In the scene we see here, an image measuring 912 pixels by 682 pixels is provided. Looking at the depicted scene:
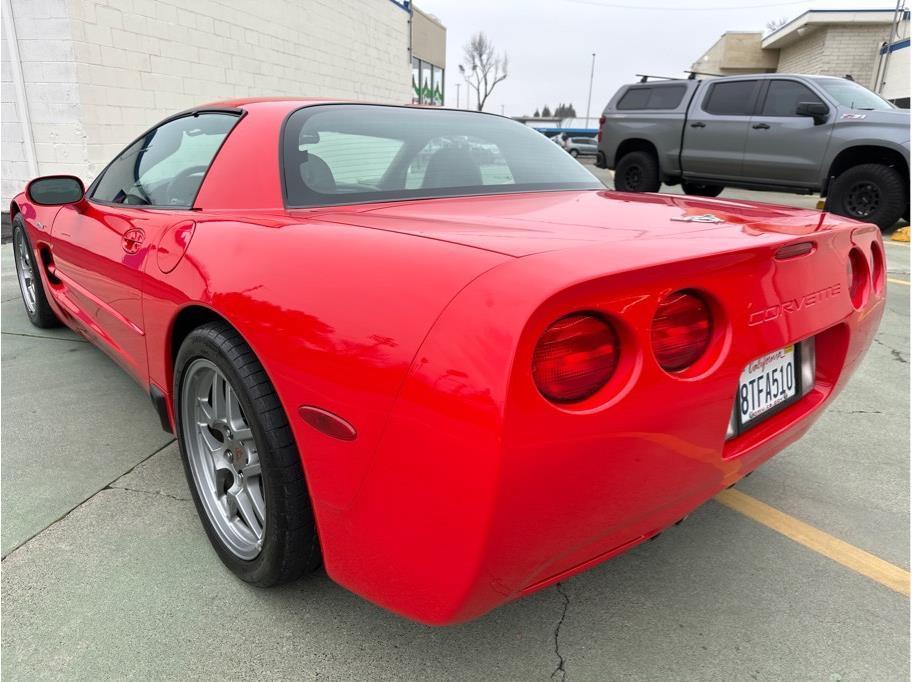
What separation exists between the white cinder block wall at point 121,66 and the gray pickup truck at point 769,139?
6.10 meters

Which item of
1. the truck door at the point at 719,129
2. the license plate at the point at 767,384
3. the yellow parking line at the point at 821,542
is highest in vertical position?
the truck door at the point at 719,129

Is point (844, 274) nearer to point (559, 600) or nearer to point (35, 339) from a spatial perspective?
point (559, 600)

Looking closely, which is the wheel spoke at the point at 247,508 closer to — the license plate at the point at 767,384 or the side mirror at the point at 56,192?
the license plate at the point at 767,384

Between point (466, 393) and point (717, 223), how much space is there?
0.94m

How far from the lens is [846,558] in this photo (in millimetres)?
1993

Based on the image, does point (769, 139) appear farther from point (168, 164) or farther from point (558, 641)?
point (558, 641)

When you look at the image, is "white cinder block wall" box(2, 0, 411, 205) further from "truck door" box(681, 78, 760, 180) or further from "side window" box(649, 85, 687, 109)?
"truck door" box(681, 78, 760, 180)

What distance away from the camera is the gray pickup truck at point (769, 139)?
7859 millimetres

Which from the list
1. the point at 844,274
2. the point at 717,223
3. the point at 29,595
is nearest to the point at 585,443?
the point at 717,223

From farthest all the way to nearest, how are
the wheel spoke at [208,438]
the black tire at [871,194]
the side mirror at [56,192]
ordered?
the black tire at [871,194]
the side mirror at [56,192]
the wheel spoke at [208,438]

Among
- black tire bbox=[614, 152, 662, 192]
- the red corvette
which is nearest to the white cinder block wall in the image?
black tire bbox=[614, 152, 662, 192]

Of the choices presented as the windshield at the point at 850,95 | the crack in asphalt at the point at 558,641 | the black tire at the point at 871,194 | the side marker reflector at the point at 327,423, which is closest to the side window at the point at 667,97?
the windshield at the point at 850,95

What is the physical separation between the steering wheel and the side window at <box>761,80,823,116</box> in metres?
8.49

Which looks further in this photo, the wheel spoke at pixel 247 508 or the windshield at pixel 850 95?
the windshield at pixel 850 95
